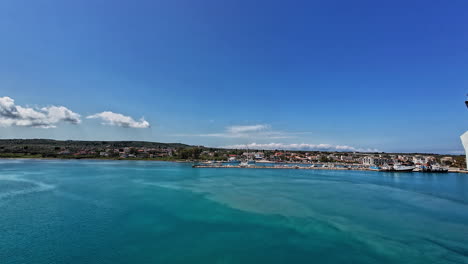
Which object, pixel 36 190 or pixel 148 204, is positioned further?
pixel 36 190

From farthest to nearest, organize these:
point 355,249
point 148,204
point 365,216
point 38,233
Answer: point 148,204, point 365,216, point 38,233, point 355,249

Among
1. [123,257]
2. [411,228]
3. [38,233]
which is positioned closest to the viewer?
[123,257]

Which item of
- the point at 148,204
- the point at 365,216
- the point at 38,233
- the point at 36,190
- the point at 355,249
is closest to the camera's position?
the point at 355,249

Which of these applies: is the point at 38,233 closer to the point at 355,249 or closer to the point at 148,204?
the point at 148,204

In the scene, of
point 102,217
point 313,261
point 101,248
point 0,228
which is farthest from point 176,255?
point 0,228

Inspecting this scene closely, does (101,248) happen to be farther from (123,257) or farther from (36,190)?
(36,190)

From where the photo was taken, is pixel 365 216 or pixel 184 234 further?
pixel 365 216

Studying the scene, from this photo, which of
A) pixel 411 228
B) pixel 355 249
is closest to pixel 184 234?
pixel 355 249

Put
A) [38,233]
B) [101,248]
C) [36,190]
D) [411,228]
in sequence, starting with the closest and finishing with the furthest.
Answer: [101,248] < [38,233] < [411,228] < [36,190]
